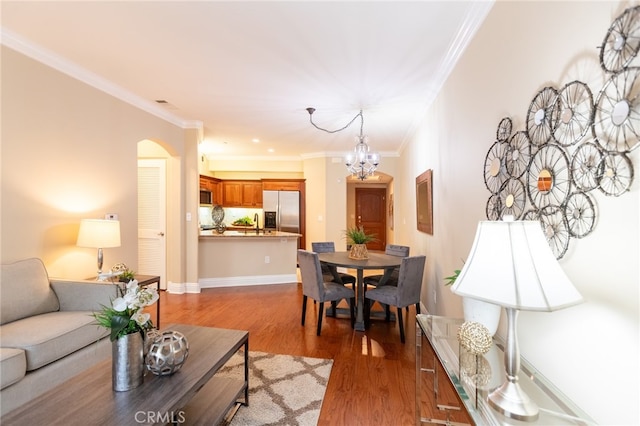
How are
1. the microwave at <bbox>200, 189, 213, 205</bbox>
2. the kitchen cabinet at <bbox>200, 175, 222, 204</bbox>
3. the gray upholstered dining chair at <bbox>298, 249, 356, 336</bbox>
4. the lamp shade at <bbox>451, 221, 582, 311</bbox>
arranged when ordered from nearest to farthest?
1. the lamp shade at <bbox>451, 221, 582, 311</bbox>
2. the gray upholstered dining chair at <bbox>298, 249, 356, 336</bbox>
3. the microwave at <bbox>200, 189, 213, 205</bbox>
4. the kitchen cabinet at <bbox>200, 175, 222, 204</bbox>

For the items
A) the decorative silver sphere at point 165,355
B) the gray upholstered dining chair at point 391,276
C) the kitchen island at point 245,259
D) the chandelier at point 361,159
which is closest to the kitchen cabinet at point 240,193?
the kitchen island at point 245,259

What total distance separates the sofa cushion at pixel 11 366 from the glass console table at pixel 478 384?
7.75ft

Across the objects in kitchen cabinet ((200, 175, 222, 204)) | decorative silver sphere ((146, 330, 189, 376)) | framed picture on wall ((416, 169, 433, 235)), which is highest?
kitchen cabinet ((200, 175, 222, 204))

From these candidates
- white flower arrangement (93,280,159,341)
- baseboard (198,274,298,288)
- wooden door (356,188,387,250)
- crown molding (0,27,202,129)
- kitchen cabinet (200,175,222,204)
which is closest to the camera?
white flower arrangement (93,280,159,341)

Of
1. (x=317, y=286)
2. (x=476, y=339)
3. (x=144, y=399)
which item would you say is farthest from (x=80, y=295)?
(x=476, y=339)

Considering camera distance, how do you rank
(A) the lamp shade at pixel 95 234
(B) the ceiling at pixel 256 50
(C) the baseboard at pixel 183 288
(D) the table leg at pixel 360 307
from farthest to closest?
(C) the baseboard at pixel 183 288
(D) the table leg at pixel 360 307
(A) the lamp shade at pixel 95 234
(B) the ceiling at pixel 256 50

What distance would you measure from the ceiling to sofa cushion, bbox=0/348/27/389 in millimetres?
2285

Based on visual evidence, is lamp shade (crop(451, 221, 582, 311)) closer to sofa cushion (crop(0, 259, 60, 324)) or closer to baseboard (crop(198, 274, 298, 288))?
sofa cushion (crop(0, 259, 60, 324))

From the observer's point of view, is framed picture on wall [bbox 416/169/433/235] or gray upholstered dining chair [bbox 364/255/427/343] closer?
gray upholstered dining chair [bbox 364/255/427/343]

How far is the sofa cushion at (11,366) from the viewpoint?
1629 mm

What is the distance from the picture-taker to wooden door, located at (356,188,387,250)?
9.91 meters

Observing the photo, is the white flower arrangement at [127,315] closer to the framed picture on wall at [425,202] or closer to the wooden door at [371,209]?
the framed picture on wall at [425,202]

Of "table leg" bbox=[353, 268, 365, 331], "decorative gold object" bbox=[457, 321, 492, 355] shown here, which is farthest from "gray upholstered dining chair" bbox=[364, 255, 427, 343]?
"decorative gold object" bbox=[457, 321, 492, 355]

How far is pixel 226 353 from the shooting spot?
1.73 metres
